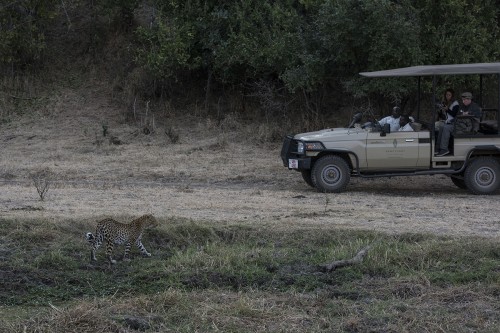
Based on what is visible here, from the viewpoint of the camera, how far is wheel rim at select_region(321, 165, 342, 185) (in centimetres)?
1694

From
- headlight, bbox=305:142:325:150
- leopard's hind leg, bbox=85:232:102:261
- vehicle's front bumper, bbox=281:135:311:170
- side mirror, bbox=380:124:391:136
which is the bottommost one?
leopard's hind leg, bbox=85:232:102:261

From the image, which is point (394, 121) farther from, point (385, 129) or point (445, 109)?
point (445, 109)

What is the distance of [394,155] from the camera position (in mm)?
16688

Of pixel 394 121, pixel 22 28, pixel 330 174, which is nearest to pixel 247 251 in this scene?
pixel 330 174

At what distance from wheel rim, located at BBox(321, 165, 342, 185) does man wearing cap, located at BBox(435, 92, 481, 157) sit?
1.88 meters

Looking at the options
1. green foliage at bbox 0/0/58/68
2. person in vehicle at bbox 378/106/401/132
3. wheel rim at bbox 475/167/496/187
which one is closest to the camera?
person in vehicle at bbox 378/106/401/132

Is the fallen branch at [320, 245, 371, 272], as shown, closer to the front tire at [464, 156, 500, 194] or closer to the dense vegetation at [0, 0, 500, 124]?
the front tire at [464, 156, 500, 194]

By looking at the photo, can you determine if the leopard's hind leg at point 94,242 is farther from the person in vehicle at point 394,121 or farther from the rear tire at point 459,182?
the rear tire at point 459,182

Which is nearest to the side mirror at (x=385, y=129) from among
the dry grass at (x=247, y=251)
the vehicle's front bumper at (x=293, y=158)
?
the dry grass at (x=247, y=251)

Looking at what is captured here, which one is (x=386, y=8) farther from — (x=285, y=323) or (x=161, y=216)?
(x=285, y=323)

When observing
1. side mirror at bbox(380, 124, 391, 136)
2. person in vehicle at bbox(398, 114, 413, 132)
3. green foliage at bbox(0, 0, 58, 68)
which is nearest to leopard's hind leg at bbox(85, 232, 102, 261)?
side mirror at bbox(380, 124, 391, 136)

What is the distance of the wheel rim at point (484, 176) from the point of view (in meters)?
17.0

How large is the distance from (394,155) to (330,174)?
1.26m

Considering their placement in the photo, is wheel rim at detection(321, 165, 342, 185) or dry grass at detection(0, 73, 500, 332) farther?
wheel rim at detection(321, 165, 342, 185)
